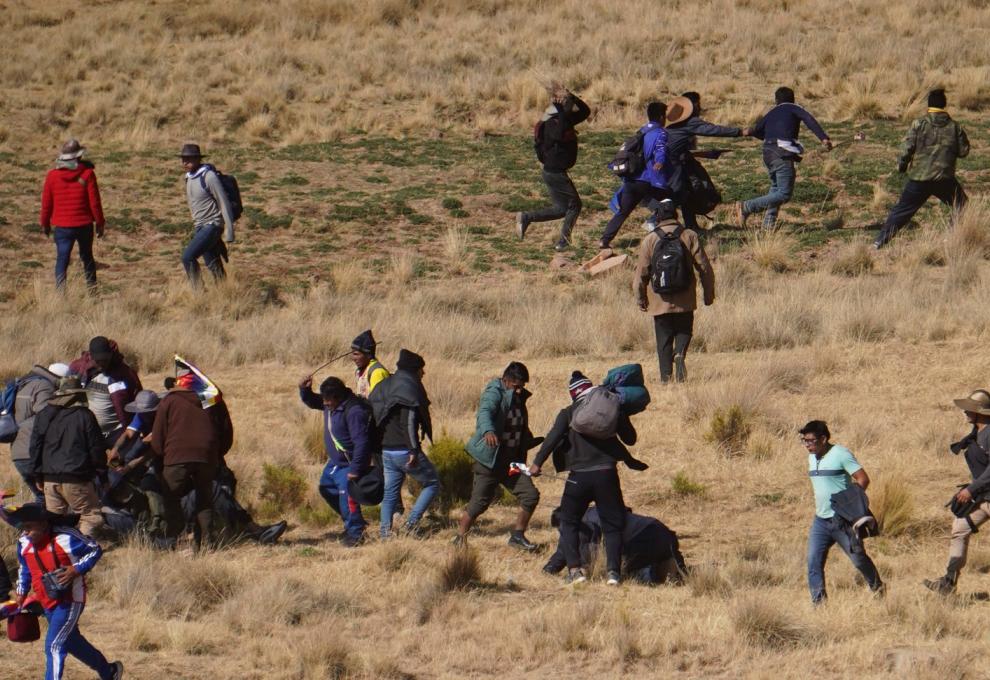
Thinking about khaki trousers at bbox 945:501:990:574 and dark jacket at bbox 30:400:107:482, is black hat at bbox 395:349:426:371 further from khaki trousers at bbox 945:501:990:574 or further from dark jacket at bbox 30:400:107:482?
khaki trousers at bbox 945:501:990:574

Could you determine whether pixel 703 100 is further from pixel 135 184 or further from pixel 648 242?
Answer: pixel 648 242

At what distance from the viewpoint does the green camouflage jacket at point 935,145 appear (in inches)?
704

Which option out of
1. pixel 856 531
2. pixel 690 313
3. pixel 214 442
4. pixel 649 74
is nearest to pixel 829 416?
pixel 690 313

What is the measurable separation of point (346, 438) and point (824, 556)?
3.61m

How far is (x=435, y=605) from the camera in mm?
10164

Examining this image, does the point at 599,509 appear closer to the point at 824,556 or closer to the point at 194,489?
the point at 824,556

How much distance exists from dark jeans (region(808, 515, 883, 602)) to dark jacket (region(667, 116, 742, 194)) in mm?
8679

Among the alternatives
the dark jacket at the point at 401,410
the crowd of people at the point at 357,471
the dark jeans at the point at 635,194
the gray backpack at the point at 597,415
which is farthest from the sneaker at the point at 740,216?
the gray backpack at the point at 597,415

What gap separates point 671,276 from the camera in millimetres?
14141

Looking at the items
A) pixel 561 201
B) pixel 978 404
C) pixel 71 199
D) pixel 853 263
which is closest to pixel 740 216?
pixel 853 263

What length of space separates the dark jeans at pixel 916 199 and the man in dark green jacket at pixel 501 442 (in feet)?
29.0

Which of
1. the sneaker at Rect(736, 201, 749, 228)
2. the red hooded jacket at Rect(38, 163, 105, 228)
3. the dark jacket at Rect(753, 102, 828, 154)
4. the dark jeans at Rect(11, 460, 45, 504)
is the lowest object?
the dark jeans at Rect(11, 460, 45, 504)

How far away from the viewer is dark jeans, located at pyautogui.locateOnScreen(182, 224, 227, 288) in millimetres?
17531

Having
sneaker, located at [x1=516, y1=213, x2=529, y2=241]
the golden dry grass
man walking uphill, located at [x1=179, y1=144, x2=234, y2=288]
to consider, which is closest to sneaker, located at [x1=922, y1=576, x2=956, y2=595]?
man walking uphill, located at [x1=179, y1=144, x2=234, y2=288]
